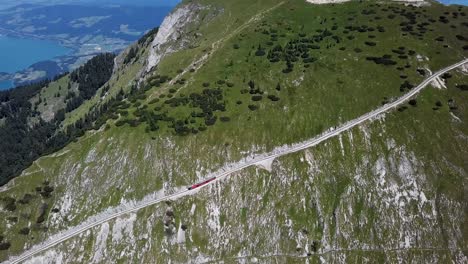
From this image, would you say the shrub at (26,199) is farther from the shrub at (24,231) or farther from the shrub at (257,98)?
the shrub at (257,98)

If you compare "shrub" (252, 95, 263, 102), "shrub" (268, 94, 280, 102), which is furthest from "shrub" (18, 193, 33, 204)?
"shrub" (268, 94, 280, 102)

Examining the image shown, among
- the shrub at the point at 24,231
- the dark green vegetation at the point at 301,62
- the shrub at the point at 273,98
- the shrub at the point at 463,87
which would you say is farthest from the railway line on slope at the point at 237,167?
the shrub at the point at 273,98

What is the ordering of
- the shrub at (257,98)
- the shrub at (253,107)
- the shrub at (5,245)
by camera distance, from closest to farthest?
1. the shrub at (5,245)
2. the shrub at (253,107)
3. the shrub at (257,98)

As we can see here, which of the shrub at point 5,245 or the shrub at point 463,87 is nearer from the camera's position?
the shrub at point 5,245

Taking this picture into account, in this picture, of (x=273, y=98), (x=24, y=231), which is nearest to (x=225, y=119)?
(x=273, y=98)

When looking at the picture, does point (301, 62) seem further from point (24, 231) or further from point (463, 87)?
point (24, 231)

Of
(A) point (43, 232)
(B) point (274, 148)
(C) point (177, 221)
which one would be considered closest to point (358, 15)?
(B) point (274, 148)

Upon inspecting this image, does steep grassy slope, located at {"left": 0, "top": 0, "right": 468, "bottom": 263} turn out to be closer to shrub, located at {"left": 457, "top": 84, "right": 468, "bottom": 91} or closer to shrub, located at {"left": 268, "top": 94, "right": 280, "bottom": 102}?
shrub, located at {"left": 268, "top": 94, "right": 280, "bottom": 102}

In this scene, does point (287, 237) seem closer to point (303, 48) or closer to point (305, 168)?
point (305, 168)

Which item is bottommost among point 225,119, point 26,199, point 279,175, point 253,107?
point 279,175
